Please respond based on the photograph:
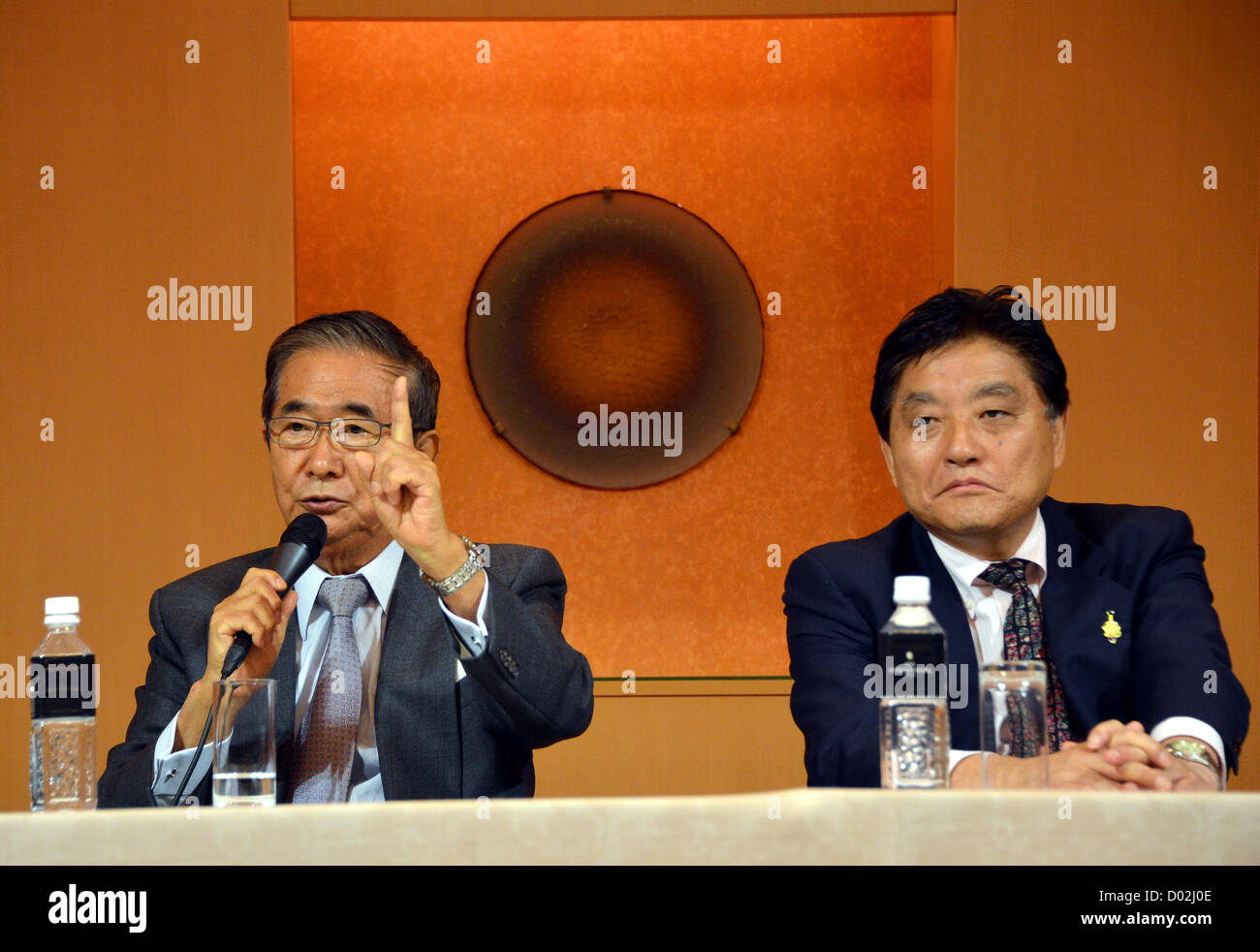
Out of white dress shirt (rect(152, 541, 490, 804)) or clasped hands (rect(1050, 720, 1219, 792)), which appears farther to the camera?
white dress shirt (rect(152, 541, 490, 804))

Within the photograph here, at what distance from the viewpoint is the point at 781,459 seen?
3.59m

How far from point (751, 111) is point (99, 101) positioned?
1.73 metres

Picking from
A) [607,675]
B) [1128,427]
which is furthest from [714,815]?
[607,675]

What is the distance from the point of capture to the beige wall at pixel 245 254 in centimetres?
290

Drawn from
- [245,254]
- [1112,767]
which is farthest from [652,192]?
[1112,767]

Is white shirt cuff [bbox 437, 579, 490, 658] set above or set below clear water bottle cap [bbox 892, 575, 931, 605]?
below

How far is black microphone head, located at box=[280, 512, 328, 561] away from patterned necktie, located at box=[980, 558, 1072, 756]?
0.97m

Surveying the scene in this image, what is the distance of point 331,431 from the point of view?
74.7 inches

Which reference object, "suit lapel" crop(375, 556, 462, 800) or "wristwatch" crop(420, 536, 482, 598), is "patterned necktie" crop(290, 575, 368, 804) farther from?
"wristwatch" crop(420, 536, 482, 598)

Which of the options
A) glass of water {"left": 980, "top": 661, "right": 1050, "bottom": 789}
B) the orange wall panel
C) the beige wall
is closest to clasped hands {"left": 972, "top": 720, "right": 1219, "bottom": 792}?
glass of water {"left": 980, "top": 661, "right": 1050, "bottom": 789}

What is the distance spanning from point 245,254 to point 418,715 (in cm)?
157

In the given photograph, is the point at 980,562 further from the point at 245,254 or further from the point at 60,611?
the point at 245,254

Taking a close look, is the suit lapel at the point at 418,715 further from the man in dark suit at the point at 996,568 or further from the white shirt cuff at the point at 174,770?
the man in dark suit at the point at 996,568

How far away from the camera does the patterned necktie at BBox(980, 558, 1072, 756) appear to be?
5.88 feet
